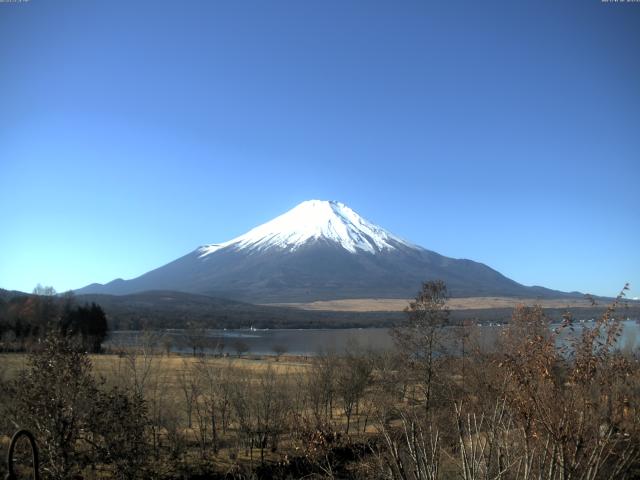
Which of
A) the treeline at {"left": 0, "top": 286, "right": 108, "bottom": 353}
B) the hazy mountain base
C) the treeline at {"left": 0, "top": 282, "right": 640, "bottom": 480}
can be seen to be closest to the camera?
the treeline at {"left": 0, "top": 282, "right": 640, "bottom": 480}

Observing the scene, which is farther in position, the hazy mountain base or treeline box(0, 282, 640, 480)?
the hazy mountain base

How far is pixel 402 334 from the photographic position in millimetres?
22375

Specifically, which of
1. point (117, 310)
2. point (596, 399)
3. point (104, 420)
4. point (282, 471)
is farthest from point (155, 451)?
point (117, 310)

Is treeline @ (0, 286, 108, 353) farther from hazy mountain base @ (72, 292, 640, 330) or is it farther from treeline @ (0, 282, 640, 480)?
hazy mountain base @ (72, 292, 640, 330)

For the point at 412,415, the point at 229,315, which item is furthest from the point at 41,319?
the point at 229,315

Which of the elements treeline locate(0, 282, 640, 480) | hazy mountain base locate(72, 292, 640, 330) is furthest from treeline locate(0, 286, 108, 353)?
hazy mountain base locate(72, 292, 640, 330)

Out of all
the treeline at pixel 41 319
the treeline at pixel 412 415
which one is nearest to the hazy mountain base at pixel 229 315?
the treeline at pixel 41 319

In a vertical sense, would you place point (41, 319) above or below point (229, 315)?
above

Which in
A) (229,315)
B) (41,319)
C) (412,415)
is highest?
(412,415)

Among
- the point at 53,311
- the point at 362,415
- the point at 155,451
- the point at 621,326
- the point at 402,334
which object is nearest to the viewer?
the point at 621,326

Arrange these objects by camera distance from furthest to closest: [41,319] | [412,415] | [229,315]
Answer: [229,315] < [41,319] < [412,415]

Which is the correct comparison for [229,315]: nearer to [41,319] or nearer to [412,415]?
[41,319]

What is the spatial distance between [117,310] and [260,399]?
13698 cm

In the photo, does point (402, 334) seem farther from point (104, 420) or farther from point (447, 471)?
point (104, 420)
